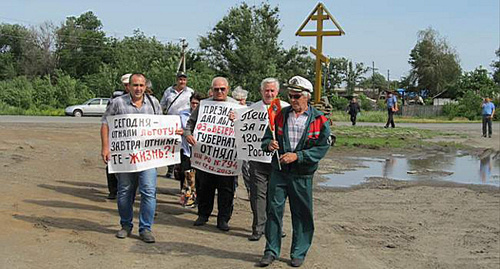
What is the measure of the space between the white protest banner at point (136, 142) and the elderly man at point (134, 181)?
67 millimetres

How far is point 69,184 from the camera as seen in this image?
10969mm

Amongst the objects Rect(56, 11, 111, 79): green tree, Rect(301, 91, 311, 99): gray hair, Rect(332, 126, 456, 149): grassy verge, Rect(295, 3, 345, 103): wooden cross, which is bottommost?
Rect(332, 126, 456, 149): grassy verge

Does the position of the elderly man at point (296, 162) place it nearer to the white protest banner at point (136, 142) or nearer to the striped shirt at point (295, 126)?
the striped shirt at point (295, 126)

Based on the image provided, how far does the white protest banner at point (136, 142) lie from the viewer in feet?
23.0

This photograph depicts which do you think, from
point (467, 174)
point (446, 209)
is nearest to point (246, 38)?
point (467, 174)

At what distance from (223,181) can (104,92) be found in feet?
174

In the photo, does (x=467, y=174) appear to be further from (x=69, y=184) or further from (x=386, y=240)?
(x=69, y=184)

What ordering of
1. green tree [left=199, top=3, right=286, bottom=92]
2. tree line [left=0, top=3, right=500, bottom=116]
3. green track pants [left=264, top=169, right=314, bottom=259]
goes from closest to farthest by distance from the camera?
green track pants [left=264, top=169, right=314, bottom=259] → tree line [left=0, top=3, right=500, bottom=116] → green tree [left=199, top=3, right=286, bottom=92]

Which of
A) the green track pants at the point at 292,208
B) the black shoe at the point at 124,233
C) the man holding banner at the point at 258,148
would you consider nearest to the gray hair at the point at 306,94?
the green track pants at the point at 292,208

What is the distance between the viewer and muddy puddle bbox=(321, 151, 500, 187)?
13.9 metres

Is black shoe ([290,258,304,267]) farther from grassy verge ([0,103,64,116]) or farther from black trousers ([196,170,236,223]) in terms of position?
grassy verge ([0,103,64,116])

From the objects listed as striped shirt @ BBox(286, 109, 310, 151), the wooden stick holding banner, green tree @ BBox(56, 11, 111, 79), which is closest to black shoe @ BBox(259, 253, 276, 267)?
the wooden stick holding banner

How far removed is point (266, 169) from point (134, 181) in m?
1.56

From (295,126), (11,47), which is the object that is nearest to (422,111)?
(295,126)
